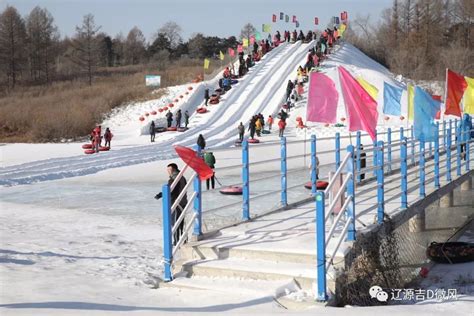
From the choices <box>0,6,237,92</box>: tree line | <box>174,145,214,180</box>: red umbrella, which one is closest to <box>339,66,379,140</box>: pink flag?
<box>174,145,214,180</box>: red umbrella

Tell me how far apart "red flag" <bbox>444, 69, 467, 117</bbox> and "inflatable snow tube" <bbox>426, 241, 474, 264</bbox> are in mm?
4412

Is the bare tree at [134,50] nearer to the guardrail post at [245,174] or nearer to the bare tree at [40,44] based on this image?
the bare tree at [40,44]

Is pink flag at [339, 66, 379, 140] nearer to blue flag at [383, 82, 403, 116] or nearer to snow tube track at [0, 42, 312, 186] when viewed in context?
blue flag at [383, 82, 403, 116]

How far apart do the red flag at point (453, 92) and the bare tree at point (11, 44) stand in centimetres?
6159

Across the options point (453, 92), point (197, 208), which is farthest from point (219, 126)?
point (197, 208)

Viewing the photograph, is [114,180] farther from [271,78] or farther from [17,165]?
[271,78]

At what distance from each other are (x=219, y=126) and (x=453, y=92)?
897 inches

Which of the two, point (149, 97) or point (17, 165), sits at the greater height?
point (149, 97)

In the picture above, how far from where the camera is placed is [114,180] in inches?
787

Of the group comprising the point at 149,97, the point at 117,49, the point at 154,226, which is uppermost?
the point at 117,49

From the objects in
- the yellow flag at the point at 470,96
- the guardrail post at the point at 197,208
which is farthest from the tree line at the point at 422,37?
the guardrail post at the point at 197,208

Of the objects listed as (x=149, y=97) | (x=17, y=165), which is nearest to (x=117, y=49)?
(x=149, y=97)

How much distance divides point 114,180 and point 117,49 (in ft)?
281

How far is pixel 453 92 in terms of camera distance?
15492 millimetres
